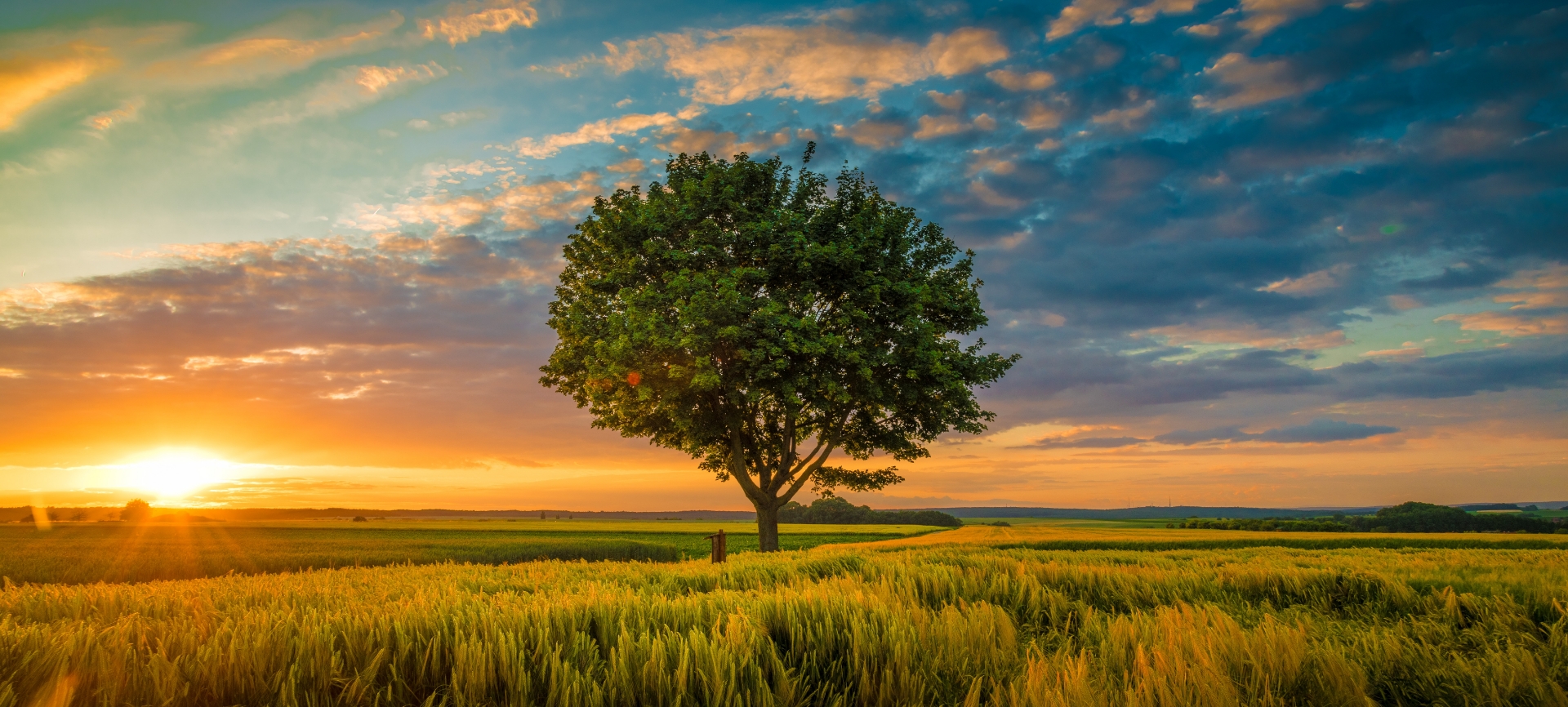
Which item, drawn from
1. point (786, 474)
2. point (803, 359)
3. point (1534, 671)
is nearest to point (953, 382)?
point (803, 359)

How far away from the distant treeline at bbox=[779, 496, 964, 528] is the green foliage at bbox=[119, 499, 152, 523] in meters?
85.9

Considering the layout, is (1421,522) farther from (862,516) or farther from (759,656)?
(759,656)

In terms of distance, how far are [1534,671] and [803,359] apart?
19.1 m

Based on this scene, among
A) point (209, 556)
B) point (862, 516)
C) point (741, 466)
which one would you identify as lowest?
point (862, 516)

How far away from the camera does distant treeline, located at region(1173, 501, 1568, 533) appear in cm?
6168

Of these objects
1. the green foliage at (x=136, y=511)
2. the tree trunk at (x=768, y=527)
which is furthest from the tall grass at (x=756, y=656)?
the green foliage at (x=136, y=511)

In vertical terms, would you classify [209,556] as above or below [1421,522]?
above

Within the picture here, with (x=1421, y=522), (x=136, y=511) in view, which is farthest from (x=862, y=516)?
(x=136, y=511)

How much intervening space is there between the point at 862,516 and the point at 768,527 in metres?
84.8

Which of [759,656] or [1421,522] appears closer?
[759,656]

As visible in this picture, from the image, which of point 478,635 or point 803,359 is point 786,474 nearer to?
point 803,359

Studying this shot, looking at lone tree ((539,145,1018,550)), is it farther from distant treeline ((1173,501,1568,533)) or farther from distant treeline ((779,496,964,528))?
distant treeline ((779,496,964,528))

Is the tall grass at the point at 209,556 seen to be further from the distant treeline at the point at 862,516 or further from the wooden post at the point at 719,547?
the distant treeline at the point at 862,516

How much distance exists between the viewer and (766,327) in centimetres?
2045
